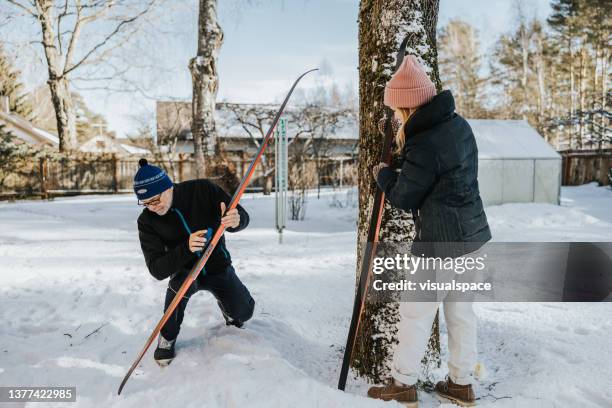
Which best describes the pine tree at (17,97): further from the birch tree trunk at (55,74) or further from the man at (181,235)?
the man at (181,235)

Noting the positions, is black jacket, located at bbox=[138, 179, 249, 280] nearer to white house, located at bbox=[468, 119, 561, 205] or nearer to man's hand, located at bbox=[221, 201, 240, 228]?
man's hand, located at bbox=[221, 201, 240, 228]

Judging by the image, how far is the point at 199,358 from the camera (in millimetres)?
2561

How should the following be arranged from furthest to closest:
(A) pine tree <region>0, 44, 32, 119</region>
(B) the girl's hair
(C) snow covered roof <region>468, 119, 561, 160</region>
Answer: (A) pine tree <region>0, 44, 32, 119</region>, (C) snow covered roof <region>468, 119, 561, 160</region>, (B) the girl's hair

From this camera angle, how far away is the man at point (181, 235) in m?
2.40

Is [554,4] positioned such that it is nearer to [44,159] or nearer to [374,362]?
[44,159]

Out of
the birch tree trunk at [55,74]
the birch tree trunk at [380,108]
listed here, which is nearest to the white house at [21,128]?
the birch tree trunk at [55,74]

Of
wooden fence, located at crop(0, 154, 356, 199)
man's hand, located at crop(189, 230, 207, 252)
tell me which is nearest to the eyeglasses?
man's hand, located at crop(189, 230, 207, 252)

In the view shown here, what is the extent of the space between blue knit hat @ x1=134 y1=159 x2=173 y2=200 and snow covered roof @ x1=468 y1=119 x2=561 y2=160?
9.89 meters

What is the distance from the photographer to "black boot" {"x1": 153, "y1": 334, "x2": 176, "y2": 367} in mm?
2504

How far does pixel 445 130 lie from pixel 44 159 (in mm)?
17839

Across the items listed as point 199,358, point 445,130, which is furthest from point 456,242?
point 199,358

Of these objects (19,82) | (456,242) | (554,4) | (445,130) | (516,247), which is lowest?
(516,247)

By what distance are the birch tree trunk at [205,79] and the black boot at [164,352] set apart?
572 cm

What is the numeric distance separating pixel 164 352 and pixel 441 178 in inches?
73.7
